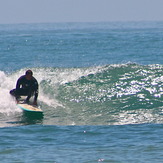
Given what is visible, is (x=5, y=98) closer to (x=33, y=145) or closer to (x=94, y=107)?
(x=94, y=107)

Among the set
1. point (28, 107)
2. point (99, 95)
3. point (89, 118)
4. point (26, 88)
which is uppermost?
point (26, 88)

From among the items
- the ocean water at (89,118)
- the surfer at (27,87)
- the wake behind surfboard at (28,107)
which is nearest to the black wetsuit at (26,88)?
the surfer at (27,87)

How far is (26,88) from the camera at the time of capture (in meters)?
18.6

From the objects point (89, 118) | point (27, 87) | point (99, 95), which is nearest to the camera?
point (89, 118)

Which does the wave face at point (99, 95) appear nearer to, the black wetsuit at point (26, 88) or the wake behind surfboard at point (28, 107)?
the wake behind surfboard at point (28, 107)

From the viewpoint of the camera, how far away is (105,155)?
45.0 feet

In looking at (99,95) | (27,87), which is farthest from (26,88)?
(99,95)

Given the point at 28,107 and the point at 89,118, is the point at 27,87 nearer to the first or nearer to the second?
the point at 28,107

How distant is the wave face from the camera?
1812cm

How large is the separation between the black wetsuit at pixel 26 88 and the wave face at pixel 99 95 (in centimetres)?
54

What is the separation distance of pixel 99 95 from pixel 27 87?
3.70m

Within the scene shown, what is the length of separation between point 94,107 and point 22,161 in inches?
262

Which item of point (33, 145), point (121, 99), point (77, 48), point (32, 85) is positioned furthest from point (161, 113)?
point (77, 48)

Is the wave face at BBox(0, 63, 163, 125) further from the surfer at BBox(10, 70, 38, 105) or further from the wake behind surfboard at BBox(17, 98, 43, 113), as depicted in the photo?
the surfer at BBox(10, 70, 38, 105)
